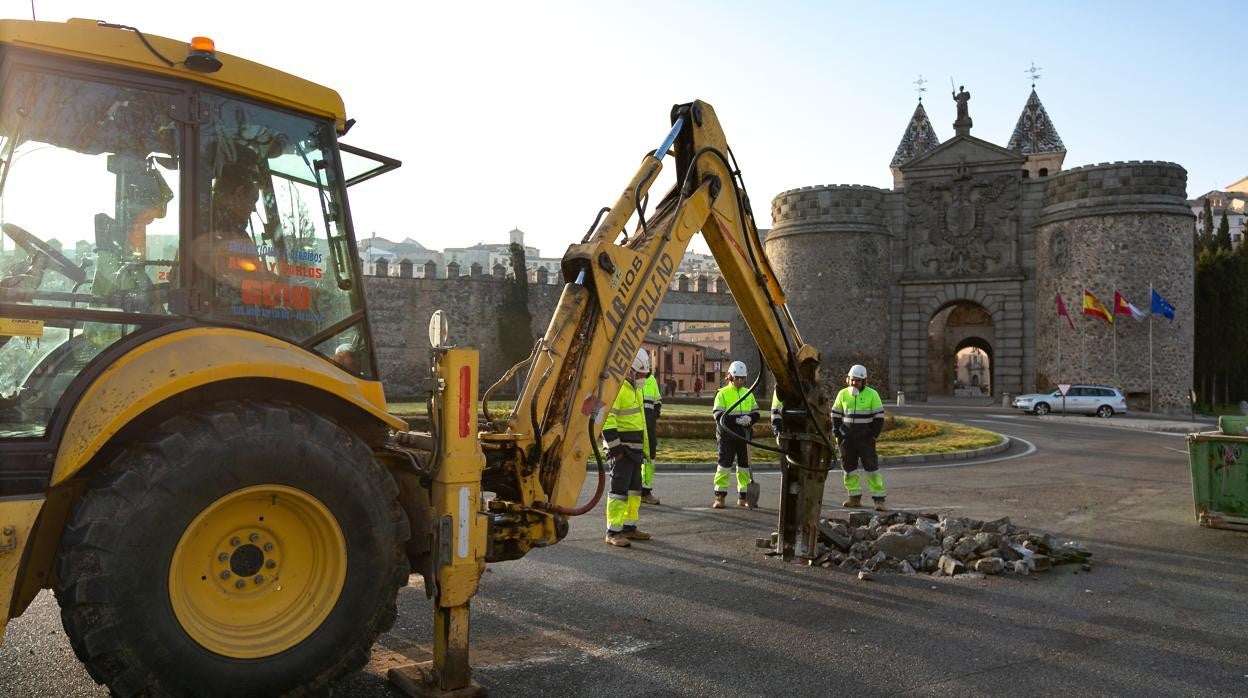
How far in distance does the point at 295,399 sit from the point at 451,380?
691 millimetres

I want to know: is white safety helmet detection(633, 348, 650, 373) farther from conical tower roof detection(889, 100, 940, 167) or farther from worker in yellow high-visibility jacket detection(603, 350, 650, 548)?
conical tower roof detection(889, 100, 940, 167)

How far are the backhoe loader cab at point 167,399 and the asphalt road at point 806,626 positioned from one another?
2.95 feet

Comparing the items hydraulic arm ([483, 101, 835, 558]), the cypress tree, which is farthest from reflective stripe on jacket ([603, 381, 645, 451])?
the cypress tree

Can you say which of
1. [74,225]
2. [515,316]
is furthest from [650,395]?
[515,316]

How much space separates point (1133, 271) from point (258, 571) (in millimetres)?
38891

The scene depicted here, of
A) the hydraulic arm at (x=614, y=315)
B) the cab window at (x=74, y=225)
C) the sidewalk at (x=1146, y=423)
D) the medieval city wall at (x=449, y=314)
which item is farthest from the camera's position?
the medieval city wall at (x=449, y=314)

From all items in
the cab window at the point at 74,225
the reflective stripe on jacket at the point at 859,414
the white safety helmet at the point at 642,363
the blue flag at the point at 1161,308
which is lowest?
the reflective stripe on jacket at the point at 859,414

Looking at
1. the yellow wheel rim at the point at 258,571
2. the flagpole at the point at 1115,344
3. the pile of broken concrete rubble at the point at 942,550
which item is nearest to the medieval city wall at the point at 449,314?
the flagpole at the point at 1115,344

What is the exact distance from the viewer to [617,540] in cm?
852

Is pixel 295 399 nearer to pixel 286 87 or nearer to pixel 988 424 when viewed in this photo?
pixel 286 87

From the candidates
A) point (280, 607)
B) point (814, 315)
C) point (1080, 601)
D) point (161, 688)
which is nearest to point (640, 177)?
point (280, 607)

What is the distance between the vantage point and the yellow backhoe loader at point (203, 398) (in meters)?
3.39

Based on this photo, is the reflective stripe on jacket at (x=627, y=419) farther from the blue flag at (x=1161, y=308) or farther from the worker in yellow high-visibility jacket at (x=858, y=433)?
the blue flag at (x=1161, y=308)

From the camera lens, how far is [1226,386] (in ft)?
144
